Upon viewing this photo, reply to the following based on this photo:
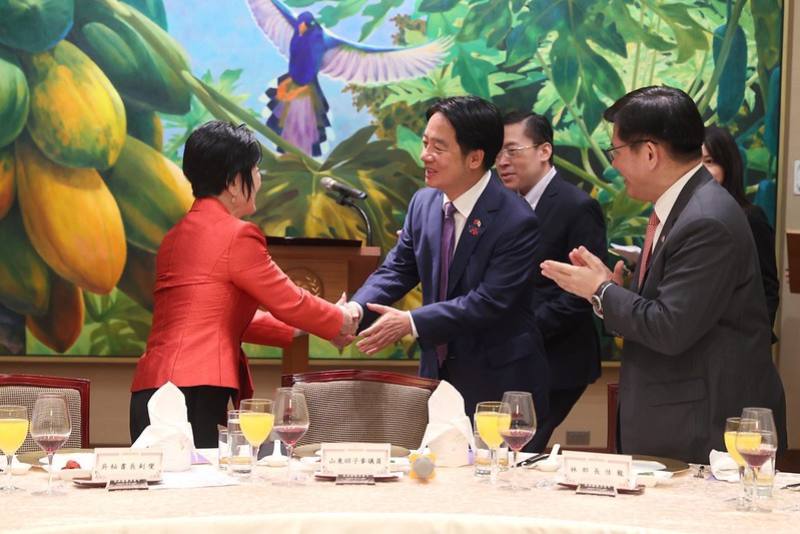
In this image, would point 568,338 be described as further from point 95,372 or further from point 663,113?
point 95,372

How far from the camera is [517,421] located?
2314 mm

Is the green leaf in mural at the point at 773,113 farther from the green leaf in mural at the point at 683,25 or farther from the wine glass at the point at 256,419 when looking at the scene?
the wine glass at the point at 256,419

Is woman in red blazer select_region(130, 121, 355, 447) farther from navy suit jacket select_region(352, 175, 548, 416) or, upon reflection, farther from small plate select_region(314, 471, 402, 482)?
small plate select_region(314, 471, 402, 482)

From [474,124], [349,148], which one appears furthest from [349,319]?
[349,148]

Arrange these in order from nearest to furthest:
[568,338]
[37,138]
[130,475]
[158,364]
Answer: [130,475]
[158,364]
[568,338]
[37,138]

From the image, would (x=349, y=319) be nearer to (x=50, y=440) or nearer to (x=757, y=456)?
(x=50, y=440)

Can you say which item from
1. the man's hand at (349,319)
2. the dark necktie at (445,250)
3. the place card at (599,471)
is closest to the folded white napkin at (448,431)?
the place card at (599,471)

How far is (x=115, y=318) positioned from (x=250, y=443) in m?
3.86

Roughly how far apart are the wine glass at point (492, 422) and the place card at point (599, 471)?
0.15 metres

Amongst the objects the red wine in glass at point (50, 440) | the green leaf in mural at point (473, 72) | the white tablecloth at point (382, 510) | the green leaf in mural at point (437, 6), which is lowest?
the white tablecloth at point (382, 510)

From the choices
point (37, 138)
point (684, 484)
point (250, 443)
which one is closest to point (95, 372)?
point (37, 138)

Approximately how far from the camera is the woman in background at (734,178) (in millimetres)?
4520

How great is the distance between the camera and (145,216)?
19.5ft

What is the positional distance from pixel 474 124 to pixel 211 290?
3.48 ft
